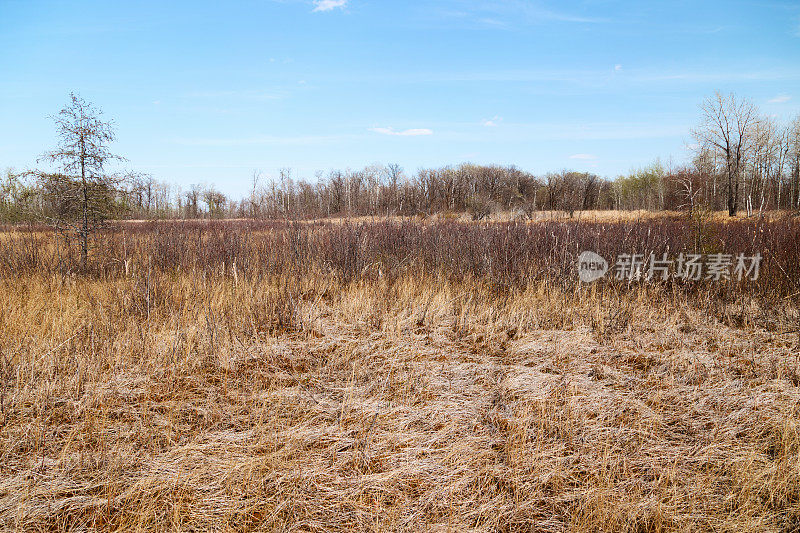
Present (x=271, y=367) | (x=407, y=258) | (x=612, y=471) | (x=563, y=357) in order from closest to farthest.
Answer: (x=612, y=471) < (x=271, y=367) < (x=563, y=357) < (x=407, y=258)

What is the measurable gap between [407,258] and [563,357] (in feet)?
13.1

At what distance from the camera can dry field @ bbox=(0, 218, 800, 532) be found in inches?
83.2

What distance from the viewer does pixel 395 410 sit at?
2.91 metres

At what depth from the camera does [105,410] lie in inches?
110

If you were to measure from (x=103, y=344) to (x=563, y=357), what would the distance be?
14.1 feet

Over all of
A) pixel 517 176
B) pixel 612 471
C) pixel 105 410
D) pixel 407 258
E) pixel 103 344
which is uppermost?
pixel 517 176

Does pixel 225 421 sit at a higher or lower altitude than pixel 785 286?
lower

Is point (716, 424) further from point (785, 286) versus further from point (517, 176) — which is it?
point (517, 176)

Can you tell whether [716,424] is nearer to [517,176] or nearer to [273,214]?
[273,214]

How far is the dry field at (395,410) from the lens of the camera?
2.11 meters

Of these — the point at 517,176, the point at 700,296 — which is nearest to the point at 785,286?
the point at 700,296

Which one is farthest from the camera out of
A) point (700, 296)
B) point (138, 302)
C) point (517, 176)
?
point (517, 176)

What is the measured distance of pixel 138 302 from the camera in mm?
4594

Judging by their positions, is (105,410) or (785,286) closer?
(105,410)
